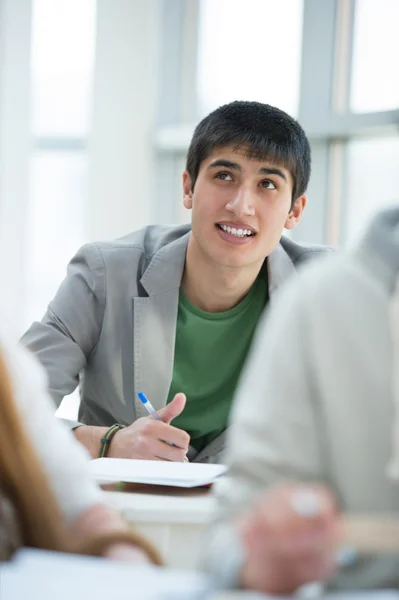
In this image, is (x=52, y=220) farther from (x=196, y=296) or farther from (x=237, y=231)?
(x=237, y=231)

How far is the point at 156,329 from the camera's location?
8.18 feet

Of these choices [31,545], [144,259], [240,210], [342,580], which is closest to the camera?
[342,580]

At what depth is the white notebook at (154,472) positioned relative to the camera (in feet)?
5.51

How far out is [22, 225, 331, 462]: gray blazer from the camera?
2457mm

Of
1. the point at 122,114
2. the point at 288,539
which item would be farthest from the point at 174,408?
the point at 122,114

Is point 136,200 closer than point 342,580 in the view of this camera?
No

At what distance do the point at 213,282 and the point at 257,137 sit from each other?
0.39 metres

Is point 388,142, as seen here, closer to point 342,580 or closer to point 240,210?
point 240,210

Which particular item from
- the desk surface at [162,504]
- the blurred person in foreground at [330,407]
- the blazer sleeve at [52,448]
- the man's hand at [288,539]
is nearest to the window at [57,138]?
the desk surface at [162,504]

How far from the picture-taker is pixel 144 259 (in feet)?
8.57

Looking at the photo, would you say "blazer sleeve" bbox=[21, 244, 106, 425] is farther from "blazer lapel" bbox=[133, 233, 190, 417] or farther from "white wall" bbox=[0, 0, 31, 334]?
"white wall" bbox=[0, 0, 31, 334]

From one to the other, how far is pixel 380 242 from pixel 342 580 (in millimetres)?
366

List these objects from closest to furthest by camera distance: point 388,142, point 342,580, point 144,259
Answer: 1. point 342,580
2. point 144,259
3. point 388,142

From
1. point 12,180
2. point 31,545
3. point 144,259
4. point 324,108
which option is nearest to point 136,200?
point 12,180
